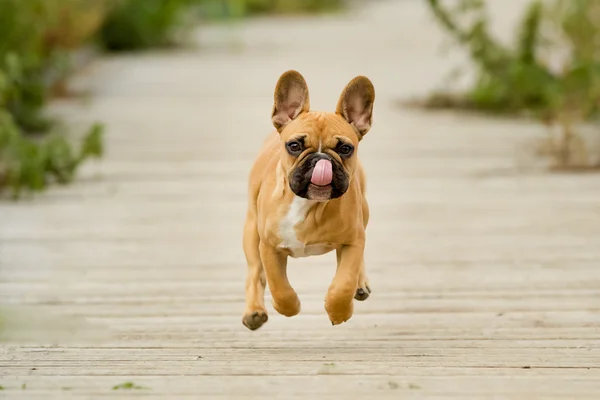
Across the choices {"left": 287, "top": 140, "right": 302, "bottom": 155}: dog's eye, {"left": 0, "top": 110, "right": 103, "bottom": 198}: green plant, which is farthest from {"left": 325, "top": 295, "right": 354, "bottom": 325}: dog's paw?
{"left": 0, "top": 110, "right": 103, "bottom": 198}: green plant

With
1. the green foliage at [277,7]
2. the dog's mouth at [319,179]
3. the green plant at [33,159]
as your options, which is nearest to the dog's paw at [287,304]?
the dog's mouth at [319,179]

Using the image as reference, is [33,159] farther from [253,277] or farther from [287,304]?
[287,304]

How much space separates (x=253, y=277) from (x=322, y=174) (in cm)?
78

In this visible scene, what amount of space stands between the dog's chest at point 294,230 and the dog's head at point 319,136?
135mm

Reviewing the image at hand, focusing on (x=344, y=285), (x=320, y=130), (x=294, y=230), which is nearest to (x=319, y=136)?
(x=320, y=130)

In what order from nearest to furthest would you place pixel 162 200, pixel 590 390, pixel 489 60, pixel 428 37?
pixel 590 390, pixel 162 200, pixel 489 60, pixel 428 37

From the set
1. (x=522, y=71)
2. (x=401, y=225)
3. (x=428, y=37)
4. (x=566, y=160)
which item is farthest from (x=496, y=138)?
(x=428, y=37)

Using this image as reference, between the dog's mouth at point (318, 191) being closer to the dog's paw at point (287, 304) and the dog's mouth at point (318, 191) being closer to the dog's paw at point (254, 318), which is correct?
the dog's paw at point (287, 304)

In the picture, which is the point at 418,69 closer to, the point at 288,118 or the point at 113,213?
the point at 113,213

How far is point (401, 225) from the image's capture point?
6.94 metres

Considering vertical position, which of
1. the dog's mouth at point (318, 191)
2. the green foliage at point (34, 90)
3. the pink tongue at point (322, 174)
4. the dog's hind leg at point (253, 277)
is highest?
the pink tongue at point (322, 174)

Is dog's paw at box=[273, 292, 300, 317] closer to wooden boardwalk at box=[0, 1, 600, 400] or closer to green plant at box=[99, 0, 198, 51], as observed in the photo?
wooden boardwalk at box=[0, 1, 600, 400]

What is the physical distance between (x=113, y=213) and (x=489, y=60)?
446 cm

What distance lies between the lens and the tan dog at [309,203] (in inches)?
151
